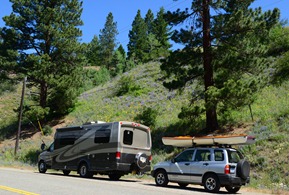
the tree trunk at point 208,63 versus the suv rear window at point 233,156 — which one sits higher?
the tree trunk at point 208,63

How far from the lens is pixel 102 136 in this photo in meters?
18.0

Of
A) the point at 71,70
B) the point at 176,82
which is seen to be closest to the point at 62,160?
the point at 176,82

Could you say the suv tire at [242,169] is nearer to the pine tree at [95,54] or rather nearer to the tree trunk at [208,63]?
the tree trunk at [208,63]

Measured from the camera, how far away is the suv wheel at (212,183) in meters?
13.1

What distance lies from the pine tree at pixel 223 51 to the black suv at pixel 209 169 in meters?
7.76

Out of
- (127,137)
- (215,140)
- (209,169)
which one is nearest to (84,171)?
(127,137)

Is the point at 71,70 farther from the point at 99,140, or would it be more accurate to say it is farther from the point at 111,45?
the point at 111,45

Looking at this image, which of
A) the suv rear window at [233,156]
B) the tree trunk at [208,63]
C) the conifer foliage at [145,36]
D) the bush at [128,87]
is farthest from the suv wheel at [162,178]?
the conifer foliage at [145,36]

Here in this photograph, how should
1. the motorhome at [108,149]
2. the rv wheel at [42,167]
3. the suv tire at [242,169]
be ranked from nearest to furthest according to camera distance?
the suv tire at [242,169] < the motorhome at [108,149] < the rv wheel at [42,167]

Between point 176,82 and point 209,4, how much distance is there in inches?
229

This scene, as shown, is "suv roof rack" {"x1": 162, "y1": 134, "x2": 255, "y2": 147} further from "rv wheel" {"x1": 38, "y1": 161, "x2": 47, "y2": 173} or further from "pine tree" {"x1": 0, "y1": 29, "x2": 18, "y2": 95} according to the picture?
"pine tree" {"x1": 0, "y1": 29, "x2": 18, "y2": 95}

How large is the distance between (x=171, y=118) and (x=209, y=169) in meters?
16.8

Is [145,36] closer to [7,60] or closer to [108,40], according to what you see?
[108,40]

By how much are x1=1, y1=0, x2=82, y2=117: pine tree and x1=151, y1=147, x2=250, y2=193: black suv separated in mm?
23657
